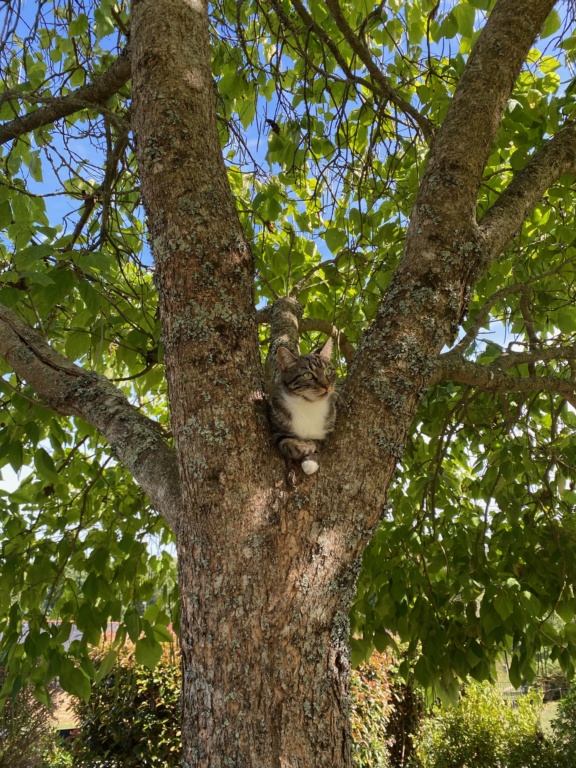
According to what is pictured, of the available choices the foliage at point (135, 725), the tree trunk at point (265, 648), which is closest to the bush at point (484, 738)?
the foliage at point (135, 725)

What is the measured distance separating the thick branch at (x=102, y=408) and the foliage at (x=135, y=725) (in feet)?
16.7

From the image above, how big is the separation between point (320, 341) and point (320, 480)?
2849 millimetres

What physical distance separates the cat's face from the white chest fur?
0.15 feet

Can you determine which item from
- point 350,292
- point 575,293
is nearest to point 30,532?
point 350,292

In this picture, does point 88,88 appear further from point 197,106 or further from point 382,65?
point 382,65

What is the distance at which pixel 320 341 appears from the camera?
4137 mm

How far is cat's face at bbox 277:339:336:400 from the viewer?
217 centimetres

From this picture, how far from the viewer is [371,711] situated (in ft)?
22.1

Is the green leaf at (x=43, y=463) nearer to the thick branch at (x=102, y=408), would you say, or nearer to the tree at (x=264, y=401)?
the tree at (x=264, y=401)

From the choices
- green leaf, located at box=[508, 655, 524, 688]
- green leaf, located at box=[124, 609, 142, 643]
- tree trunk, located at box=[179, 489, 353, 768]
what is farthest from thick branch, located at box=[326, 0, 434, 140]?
green leaf, located at box=[124, 609, 142, 643]

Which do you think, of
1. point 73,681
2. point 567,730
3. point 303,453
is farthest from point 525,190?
point 567,730

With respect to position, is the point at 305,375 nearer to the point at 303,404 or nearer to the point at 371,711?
the point at 303,404

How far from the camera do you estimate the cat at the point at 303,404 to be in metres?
1.38

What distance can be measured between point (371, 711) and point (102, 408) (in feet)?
21.3
